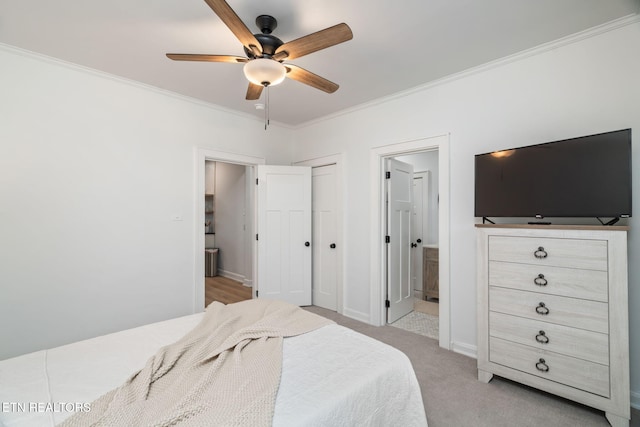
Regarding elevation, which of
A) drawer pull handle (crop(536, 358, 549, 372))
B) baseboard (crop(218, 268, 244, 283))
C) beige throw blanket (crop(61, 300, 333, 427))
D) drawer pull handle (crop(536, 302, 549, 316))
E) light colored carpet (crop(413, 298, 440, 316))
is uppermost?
drawer pull handle (crop(536, 302, 549, 316))

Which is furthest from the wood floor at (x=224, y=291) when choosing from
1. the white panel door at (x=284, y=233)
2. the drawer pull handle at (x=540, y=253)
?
the drawer pull handle at (x=540, y=253)

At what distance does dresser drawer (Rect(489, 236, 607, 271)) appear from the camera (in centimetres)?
181

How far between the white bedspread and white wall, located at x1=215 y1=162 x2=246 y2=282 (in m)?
3.76

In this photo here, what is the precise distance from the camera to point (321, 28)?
80.7 inches

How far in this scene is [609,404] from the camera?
175 cm

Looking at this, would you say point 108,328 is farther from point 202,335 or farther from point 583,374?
point 583,374

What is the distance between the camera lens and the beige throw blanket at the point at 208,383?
1.00 meters

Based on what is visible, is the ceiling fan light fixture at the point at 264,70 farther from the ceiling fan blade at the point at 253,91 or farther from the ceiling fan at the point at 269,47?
the ceiling fan blade at the point at 253,91

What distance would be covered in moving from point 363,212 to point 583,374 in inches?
90.4

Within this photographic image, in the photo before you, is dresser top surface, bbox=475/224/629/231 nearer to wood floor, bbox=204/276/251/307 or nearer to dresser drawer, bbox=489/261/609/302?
dresser drawer, bbox=489/261/609/302

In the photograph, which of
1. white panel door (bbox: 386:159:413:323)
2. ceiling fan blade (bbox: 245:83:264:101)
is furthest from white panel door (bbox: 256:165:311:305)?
ceiling fan blade (bbox: 245:83:264:101)

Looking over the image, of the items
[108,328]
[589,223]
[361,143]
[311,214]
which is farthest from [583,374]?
[108,328]

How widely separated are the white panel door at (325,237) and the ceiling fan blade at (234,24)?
2.28m

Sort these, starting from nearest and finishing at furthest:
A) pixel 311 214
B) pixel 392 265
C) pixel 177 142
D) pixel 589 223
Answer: pixel 589 223, pixel 177 142, pixel 392 265, pixel 311 214
